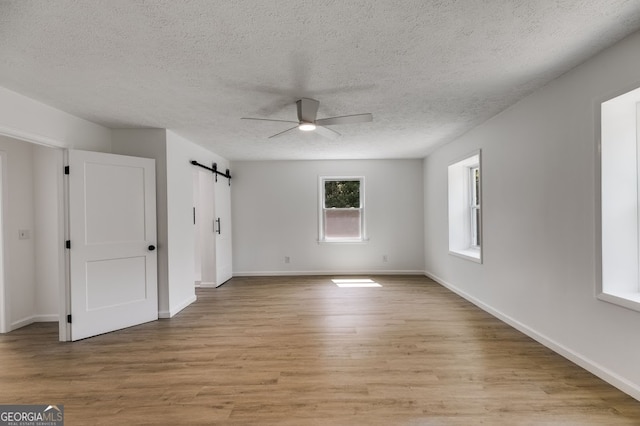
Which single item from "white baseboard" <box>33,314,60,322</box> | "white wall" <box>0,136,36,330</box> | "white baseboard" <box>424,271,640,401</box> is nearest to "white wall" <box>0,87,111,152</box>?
"white wall" <box>0,136,36,330</box>

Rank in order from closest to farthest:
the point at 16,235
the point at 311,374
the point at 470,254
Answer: the point at 311,374 < the point at 16,235 < the point at 470,254

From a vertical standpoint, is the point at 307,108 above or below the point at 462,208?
above

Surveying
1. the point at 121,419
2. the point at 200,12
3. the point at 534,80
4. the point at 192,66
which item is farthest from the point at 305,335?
the point at 534,80

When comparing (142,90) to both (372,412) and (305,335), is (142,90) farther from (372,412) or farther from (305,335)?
(372,412)

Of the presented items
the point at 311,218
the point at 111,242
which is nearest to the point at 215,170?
the point at 311,218

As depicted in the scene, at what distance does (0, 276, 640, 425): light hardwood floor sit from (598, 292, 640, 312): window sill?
62 centimetres

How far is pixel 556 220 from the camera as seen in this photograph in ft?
9.25

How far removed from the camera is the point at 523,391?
226 cm

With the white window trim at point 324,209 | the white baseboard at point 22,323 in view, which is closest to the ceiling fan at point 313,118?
the white window trim at point 324,209

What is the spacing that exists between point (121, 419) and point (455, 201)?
506 cm

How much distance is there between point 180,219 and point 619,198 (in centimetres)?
469

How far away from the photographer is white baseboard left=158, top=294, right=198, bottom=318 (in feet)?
13.3

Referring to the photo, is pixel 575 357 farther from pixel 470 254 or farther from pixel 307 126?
pixel 307 126

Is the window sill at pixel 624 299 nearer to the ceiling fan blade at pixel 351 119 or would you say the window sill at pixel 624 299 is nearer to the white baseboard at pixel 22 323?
the ceiling fan blade at pixel 351 119
